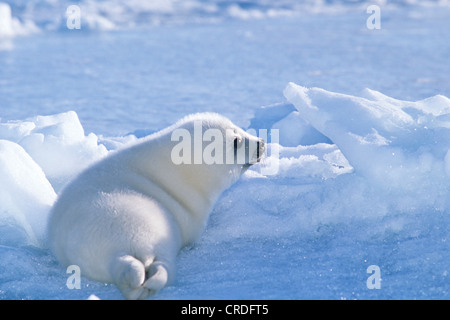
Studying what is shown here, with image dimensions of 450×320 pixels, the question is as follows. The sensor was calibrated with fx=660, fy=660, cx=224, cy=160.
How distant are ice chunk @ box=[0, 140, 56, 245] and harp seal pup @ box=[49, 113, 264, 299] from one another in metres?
0.40

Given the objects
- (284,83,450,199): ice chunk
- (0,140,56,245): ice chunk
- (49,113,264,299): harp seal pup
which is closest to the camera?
(49,113,264,299): harp seal pup

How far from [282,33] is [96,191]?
35.8ft

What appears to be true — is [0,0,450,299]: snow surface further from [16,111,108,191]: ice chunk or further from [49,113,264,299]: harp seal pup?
[49,113,264,299]: harp seal pup

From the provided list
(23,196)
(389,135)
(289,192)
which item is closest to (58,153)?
(23,196)

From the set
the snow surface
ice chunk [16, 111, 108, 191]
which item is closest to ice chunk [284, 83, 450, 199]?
the snow surface

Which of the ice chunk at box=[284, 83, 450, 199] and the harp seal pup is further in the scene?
the ice chunk at box=[284, 83, 450, 199]

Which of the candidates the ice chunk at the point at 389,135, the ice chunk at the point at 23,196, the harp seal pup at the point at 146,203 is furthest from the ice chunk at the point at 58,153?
the ice chunk at the point at 389,135

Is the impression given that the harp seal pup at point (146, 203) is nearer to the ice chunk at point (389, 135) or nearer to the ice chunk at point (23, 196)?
the ice chunk at point (23, 196)

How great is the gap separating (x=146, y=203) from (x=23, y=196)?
2.88ft

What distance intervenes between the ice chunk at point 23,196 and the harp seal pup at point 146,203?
0.40 metres

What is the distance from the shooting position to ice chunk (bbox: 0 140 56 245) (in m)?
3.46

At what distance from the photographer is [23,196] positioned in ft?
11.6

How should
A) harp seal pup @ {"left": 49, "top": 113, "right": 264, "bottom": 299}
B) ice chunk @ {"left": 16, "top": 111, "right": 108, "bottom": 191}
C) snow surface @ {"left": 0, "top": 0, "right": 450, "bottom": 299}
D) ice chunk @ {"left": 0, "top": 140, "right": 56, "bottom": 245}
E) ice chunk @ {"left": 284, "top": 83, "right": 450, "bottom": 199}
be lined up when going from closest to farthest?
harp seal pup @ {"left": 49, "top": 113, "right": 264, "bottom": 299} < snow surface @ {"left": 0, "top": 0, "right": 450, "bottom": 299} < ice chunk @ {"left": 0, "top": 140, "right": 56, "bottom": 245} < ice chunk @ {"left": 284, "top": 83, "right": 450, "bottom": 199} < ice chunk @ {"left": 16, "top": 111, "right": 108, "bottom": 191}

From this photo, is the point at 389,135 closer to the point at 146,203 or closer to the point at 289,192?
the point at 289,192
